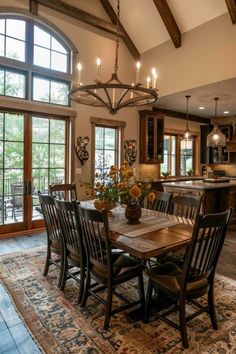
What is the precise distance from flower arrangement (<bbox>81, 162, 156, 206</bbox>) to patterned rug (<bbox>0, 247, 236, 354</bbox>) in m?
1.04

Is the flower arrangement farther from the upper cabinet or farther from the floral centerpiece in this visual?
the upper cabinet

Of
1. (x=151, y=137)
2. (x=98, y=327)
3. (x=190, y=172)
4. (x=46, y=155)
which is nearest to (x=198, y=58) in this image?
(x=151, y=137)

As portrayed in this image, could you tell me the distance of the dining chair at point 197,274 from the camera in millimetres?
1878

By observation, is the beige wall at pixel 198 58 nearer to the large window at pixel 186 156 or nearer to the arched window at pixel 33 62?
the arched window at pixel 33 62

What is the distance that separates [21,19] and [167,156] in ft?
17.1

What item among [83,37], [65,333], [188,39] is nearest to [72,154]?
[83,37]

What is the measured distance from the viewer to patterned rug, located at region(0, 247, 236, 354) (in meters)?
1.97

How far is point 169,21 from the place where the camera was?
17.2 ft

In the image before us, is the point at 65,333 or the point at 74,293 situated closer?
the point at 65,333

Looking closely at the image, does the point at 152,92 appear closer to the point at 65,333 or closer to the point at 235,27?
the point at 65,333

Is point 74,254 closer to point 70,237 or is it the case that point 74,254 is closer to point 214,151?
point 70,237

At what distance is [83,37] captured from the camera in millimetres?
5648

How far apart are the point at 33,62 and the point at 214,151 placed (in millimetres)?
6281

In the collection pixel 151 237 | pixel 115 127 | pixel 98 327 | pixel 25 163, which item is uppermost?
pixel 115 127
